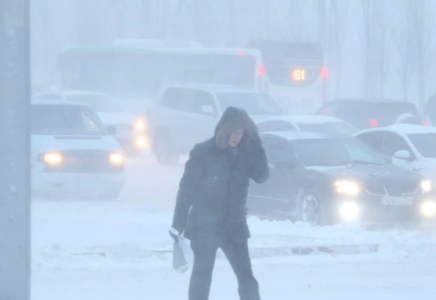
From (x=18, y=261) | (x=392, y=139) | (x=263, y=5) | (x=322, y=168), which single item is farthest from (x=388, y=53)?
(x=18, y=261)

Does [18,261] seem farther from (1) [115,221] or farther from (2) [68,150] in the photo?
(2) [68,150]

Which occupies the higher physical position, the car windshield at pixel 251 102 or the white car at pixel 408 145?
the white car at pixel 408 145

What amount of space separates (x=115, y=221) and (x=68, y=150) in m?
3.24

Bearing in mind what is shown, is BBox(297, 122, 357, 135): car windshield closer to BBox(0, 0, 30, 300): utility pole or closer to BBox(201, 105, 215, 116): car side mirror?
BBox(201, 105, 215, 116): car side mirror

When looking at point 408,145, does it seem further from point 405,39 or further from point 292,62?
point 405,39

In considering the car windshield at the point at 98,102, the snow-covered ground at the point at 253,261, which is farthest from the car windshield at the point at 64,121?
the car windshield at the point at 98,102

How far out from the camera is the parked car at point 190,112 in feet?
74.6

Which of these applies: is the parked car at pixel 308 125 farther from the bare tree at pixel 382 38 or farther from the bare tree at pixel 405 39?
the bare tree at pixel 382 38

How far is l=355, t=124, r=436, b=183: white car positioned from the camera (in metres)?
15.3

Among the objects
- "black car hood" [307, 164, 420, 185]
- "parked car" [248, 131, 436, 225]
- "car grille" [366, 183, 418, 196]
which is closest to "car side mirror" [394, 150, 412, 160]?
"parked car" [248, 131, 436, 225]

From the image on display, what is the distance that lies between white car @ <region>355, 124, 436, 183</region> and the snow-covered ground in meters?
1.99

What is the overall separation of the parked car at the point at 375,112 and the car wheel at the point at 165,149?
4984 mm

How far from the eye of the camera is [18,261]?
5.68 meters

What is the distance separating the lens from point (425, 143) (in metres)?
16.1
